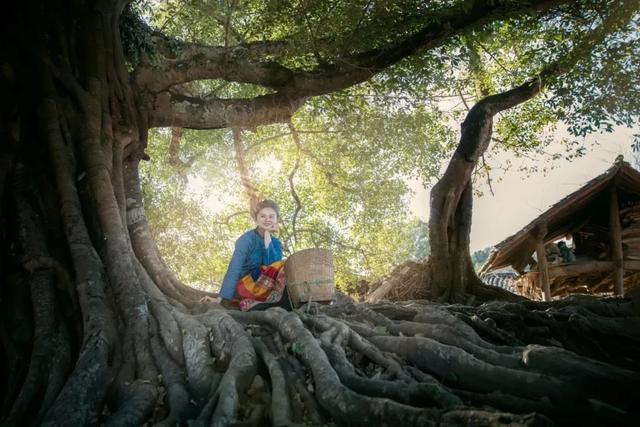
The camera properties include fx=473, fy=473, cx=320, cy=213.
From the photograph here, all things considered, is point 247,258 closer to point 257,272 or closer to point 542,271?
point 257,272

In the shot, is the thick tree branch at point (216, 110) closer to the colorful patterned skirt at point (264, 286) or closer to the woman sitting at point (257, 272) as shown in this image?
the woman sitting at point (257, 272)

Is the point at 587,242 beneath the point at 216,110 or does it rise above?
beneath

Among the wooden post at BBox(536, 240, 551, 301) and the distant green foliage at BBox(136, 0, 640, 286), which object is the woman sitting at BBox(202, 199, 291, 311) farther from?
the wooden post at BBox(536, 240, 551, 301)

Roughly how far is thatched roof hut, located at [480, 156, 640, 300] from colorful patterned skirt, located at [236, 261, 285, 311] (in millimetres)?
6943

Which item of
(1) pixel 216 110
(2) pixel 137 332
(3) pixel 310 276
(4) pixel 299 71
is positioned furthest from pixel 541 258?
(2) pixel 137 332

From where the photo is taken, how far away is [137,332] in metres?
3.65

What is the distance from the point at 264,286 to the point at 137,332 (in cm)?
195

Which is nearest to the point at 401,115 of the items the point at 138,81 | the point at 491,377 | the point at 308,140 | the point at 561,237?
the point at 308,140

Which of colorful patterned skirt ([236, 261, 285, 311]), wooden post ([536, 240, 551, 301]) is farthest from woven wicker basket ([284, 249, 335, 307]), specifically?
wooden post ([536, 240, 551, 301])

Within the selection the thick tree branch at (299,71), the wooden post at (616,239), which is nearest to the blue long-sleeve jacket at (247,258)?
the thick tree branch at (299,71)

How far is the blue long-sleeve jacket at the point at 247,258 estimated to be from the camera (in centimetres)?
534

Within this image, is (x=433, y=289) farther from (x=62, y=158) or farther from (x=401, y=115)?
(x=62, y=158)

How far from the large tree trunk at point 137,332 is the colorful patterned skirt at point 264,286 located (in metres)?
0.54

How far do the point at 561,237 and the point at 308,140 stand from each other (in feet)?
22.3
